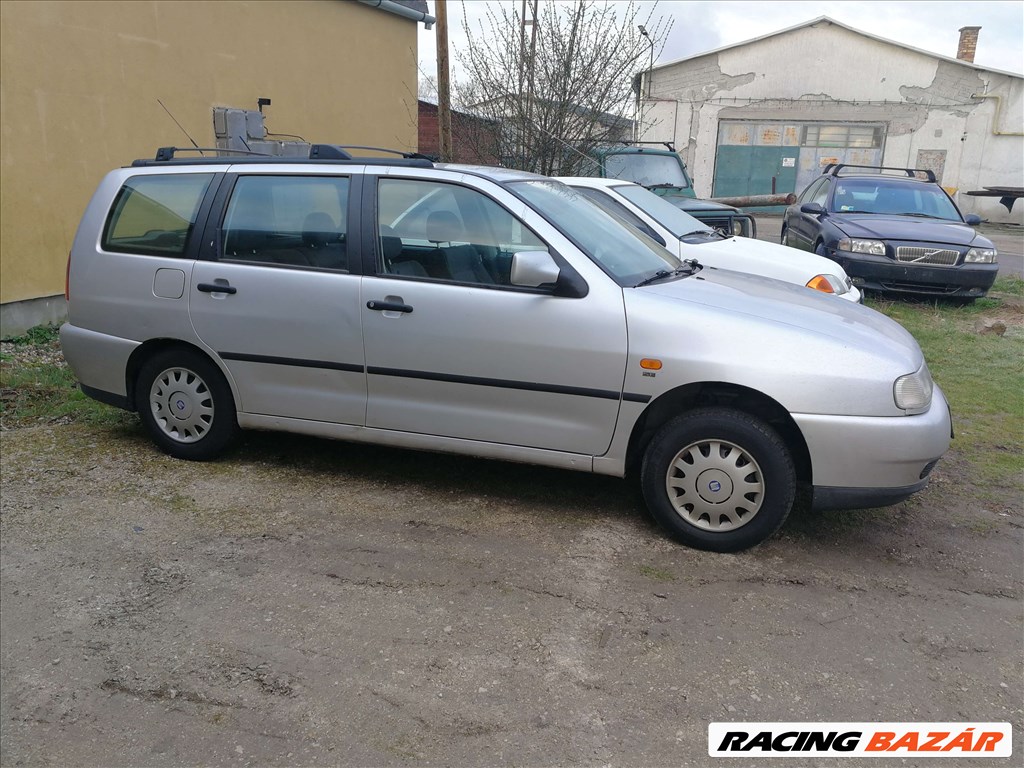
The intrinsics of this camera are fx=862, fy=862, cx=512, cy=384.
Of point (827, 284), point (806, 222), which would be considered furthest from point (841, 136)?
point (827, 284)

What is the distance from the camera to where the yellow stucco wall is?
8.16 metres

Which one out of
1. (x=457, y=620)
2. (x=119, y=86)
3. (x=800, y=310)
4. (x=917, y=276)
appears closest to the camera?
(x=457, y=620)

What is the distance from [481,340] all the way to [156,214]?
87.5 inches

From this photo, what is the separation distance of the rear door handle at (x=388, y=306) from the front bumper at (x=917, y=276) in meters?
7.13

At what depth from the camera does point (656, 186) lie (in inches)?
469

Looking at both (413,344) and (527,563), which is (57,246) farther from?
(527,563)

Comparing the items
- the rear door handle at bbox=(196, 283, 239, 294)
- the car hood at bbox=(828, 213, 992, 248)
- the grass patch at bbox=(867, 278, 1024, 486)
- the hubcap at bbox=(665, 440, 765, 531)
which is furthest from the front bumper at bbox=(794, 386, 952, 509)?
the car hood at bbox=(828, 213, 992, 248)

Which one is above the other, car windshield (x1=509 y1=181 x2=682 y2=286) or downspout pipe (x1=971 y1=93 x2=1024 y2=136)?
downspout pipe (x1=971 y1=93 x2=1024 y2=136)

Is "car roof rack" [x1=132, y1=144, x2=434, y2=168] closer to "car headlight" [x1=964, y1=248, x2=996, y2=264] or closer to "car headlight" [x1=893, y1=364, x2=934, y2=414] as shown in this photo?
"car headlight" [x1=893, y1=364, x2=934, y2=414]

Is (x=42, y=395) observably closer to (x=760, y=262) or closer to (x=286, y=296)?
(x=286, y=296)

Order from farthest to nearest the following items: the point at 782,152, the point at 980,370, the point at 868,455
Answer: the point at 782,152 < the point at 980,370 < the point at 868,455

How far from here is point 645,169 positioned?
483 inches

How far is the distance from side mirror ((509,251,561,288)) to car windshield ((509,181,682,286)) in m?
0.26

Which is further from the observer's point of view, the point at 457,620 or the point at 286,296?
the point at 286,296
